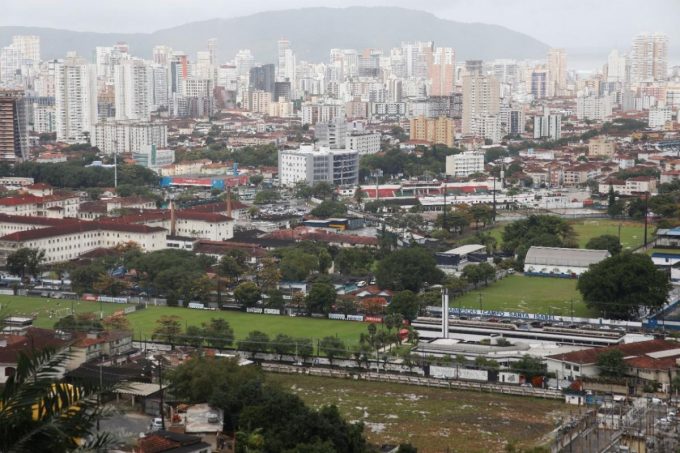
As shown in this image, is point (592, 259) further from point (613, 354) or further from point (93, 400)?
point (93, 400)

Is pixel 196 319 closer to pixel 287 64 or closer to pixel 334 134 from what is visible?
pixel 334 134

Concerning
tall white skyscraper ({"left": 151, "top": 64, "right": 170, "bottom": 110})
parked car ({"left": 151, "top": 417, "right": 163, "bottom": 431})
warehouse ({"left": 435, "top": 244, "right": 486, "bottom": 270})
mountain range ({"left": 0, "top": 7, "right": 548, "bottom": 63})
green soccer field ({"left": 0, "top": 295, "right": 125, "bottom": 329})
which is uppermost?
mountain range ({"left": 0, "top": 7, "right": 548, "bottom": 63})

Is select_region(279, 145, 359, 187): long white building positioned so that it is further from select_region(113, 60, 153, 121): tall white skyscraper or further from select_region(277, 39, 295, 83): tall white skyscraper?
select_region(277, 39, 295, 83): tall white skyscraper

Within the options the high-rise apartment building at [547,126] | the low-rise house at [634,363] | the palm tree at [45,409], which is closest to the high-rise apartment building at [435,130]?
the high-rise apartment building at [547,126]

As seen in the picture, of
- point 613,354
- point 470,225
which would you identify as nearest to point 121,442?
point 613,354

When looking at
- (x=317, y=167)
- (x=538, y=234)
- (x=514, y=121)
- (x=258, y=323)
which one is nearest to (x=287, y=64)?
(x=514, y=121)

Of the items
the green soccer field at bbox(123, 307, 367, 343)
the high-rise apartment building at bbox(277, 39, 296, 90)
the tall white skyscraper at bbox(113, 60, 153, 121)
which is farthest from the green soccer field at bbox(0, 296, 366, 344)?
the high-rise apartment building at bbox(277, 39, 296, 90)
